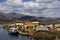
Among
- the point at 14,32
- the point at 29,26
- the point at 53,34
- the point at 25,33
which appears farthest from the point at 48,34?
the point at 29,26

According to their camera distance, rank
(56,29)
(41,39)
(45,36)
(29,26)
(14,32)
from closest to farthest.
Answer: (41,39) → (45,36) → (56,29) → (14,32) → (29,26)

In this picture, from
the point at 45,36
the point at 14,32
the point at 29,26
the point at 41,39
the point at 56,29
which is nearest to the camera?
the point at 41,39

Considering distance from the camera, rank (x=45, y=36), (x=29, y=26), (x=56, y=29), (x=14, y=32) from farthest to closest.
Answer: (x=29, y=26) < (x=14, y=32) < (x=56, y=29) < (x=45, y=36)

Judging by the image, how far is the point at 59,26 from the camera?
2092cm

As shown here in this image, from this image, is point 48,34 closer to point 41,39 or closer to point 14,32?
point 41,39

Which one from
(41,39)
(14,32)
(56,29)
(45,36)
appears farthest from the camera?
(14,32)

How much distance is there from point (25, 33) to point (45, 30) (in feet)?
8.41

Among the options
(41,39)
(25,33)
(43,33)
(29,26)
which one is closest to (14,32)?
(25,33)

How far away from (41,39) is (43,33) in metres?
2.76

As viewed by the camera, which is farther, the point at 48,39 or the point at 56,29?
the point at 56,29

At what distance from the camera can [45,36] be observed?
60.1ft

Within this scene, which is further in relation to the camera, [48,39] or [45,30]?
[45,30]

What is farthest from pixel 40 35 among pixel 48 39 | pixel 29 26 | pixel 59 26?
pixel 29 26

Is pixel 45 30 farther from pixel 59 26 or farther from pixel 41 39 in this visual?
pixel 41 39
